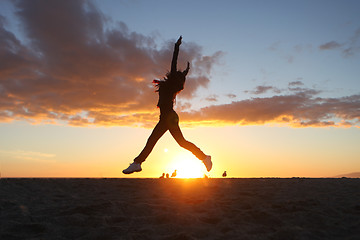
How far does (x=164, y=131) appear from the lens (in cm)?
775

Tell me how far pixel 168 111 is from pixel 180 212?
3648 mm

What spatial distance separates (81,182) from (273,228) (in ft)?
15.4

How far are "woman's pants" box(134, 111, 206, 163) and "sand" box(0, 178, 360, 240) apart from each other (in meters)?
1.64

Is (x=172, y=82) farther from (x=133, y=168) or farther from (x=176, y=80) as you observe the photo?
(x=133, y=168)

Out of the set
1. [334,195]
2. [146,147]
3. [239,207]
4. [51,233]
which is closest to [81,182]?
[146,147]

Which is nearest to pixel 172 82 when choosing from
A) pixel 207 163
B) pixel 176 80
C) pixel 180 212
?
pixel 176 80

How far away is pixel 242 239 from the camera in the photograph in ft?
11.2

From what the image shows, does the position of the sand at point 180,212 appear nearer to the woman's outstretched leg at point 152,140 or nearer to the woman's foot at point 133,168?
the woman's foot at point 133,168

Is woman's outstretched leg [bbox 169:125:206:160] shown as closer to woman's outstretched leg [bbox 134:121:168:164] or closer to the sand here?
woman's outstretched leg [bbox 134:121:168:164]

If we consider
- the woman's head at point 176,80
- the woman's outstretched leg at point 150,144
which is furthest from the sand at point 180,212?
the woman's head at point 176,80

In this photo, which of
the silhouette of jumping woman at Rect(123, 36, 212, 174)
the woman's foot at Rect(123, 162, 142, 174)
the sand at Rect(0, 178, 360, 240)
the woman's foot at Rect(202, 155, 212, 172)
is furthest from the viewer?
the woman's foot at Rect(202, 155, 212, 172)

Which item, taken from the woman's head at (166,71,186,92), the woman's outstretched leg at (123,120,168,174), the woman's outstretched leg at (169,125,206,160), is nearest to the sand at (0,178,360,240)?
the woman's outstretched leg at (123,120,168,174)

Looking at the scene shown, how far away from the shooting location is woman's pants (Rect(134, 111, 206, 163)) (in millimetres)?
7668

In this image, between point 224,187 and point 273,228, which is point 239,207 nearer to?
point 273,228
